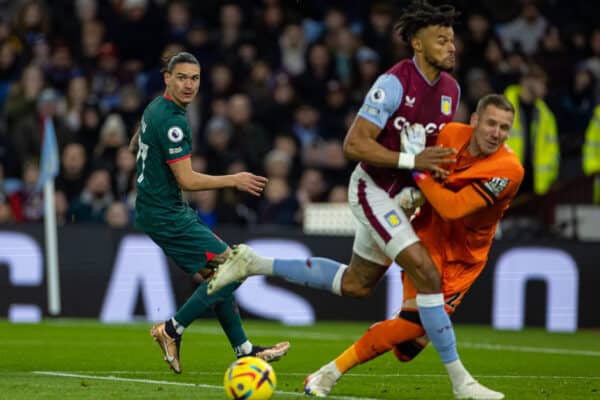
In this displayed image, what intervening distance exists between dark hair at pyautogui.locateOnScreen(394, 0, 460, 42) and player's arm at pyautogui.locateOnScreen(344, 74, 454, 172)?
418 millimetres

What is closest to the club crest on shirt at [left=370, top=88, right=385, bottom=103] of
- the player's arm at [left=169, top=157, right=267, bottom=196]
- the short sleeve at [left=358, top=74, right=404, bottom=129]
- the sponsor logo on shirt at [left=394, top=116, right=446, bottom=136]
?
the short sleeve at [left=358, top=74, right=404, bottom=129]

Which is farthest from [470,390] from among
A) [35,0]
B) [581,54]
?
[35,0]

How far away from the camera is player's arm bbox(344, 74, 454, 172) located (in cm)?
753

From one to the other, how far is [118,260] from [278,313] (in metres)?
1.99

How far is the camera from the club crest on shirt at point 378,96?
761cm

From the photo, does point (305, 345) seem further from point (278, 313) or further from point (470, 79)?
point (470, 79)

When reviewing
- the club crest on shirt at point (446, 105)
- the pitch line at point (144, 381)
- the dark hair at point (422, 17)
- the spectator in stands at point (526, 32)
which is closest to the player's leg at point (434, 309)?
the pitch line at point (144, 381)

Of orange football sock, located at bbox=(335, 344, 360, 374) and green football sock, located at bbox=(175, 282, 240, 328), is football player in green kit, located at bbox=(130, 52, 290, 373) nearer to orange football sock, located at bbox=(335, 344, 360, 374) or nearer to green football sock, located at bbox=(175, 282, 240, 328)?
green football sock, located at bbox=(175, 282, 240, 328)

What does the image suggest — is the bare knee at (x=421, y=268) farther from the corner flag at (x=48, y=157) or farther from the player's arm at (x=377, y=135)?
the corner flag at (x=48, y=157)

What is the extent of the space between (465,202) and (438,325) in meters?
0.75

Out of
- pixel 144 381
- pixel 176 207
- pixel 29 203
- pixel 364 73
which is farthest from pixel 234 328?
pixel 364 73

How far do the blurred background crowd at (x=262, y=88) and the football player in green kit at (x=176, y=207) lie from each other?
20.6 feet

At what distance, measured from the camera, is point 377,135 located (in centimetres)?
768

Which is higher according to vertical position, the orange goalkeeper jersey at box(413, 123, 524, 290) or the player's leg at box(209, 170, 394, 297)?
the orange goalkeeper jersey at box(413, 123, 524, 290)
